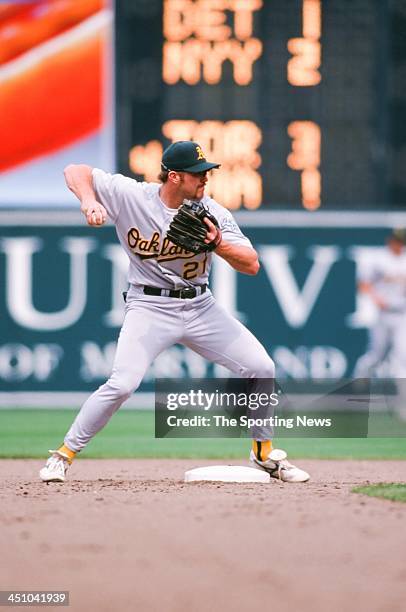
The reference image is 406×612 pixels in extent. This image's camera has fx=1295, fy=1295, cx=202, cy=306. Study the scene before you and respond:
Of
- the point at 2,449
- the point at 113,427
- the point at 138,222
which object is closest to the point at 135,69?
the point at 113,427

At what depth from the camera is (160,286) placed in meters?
5.20

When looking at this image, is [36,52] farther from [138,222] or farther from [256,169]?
[138,222]

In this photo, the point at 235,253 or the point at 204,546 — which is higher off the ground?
the point at 235,253

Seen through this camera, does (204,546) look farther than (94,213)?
No

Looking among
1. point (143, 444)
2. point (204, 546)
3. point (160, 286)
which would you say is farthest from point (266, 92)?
point (204, 546)

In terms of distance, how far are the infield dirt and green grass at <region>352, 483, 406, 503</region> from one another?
8 centimetres

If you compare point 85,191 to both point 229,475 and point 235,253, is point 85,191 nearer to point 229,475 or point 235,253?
point 235,253

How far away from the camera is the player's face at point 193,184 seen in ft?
16.9

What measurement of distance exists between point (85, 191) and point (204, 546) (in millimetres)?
1888

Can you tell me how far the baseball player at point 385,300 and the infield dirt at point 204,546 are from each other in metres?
4.64

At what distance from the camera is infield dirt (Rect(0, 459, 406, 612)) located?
9.99 feet

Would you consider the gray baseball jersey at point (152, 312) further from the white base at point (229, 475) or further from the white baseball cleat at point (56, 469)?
the white base at point (229, 475)

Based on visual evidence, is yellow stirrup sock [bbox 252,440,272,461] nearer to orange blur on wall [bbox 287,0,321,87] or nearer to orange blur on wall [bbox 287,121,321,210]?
orange blur on wall [bbox 287,121,321,210]

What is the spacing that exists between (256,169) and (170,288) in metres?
4.31
